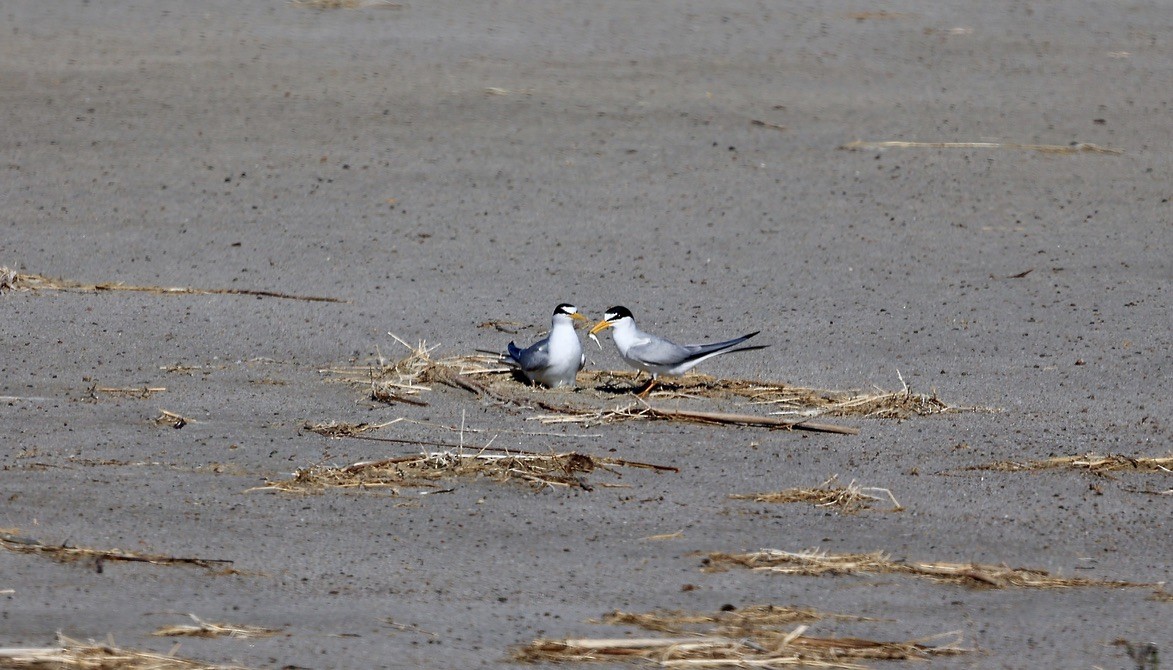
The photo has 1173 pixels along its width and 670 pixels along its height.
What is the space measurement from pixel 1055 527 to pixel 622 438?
1.94 m

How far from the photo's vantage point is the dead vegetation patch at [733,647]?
454cm

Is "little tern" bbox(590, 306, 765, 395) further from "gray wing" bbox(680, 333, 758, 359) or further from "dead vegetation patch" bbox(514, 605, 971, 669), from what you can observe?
"dead vegetation patch" bbox(514, 605, 971, 669)

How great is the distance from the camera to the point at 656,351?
26.6 feet

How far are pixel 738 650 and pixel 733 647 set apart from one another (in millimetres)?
17

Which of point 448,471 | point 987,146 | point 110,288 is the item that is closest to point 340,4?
point 987,146

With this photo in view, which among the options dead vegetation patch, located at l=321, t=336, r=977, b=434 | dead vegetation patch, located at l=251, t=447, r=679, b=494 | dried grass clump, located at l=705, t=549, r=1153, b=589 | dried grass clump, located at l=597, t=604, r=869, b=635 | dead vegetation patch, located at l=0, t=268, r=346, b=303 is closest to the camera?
dried grass clump, located at l=597, t=604, r=869, b=635

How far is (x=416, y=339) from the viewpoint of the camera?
8953mm

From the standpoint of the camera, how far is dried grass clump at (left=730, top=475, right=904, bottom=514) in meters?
6.16

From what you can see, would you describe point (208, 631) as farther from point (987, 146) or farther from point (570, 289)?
point (987, 146)

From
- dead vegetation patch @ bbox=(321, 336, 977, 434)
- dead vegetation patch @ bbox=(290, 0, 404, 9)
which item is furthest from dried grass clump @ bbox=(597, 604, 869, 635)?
dead vegetation patch @ bbox=(290, 0, 404, 9)

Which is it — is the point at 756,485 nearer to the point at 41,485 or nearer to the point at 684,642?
the point at 684,642

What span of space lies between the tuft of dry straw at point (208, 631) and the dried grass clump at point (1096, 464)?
3.21 m

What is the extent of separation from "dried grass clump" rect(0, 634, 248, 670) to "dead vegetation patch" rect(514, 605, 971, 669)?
91cm

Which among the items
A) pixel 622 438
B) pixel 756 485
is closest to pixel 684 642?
pixel 756 485
